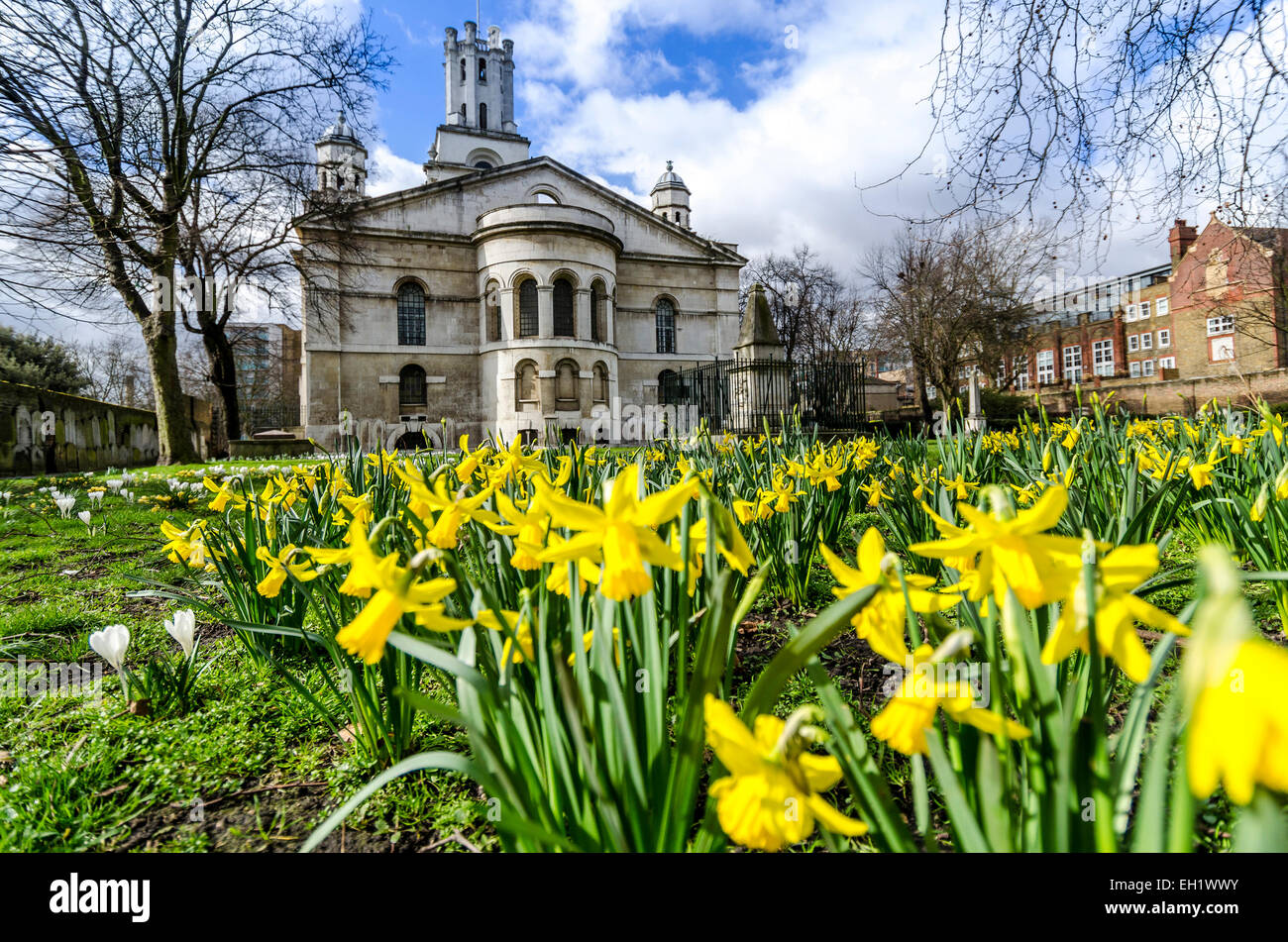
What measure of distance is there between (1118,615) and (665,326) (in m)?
24.1

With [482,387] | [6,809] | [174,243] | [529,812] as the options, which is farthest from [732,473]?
[482,387]

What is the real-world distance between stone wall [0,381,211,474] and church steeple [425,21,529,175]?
84.7ft

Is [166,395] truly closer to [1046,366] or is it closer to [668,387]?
[668,387]

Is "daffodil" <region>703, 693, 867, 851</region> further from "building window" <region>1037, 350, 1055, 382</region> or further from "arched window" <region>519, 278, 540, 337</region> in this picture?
"building window" <region>1037, 350, 1055, 382</region>

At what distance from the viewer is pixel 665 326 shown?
23938 mm

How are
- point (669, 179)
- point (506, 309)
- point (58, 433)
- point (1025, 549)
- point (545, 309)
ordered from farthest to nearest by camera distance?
point (669, 179), point (506, 309), point (545, 309), point (58, 433), point (1025, 549)

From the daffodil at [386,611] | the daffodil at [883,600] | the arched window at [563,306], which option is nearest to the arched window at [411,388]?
the arched window at [563,306]

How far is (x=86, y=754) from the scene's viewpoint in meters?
1.38

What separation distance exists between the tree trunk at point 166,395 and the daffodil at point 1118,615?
12.1 metres

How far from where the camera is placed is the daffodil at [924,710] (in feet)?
1.82

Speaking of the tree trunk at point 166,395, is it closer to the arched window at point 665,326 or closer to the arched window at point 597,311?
the arched window at point 597,311

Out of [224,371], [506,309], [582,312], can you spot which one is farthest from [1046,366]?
[224,371]

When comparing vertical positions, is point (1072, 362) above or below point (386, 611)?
above
